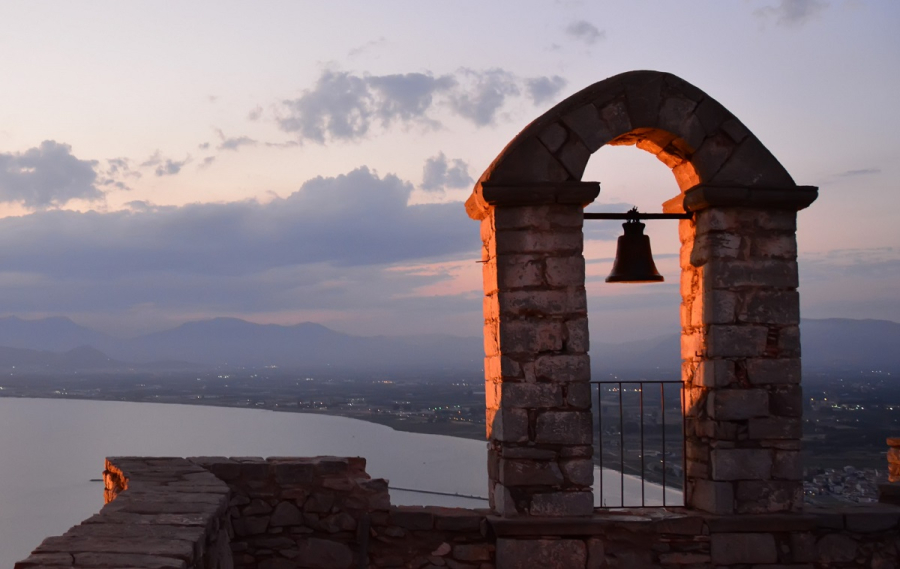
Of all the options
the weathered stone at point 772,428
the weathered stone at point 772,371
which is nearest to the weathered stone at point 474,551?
the weathered stone at point 772,428

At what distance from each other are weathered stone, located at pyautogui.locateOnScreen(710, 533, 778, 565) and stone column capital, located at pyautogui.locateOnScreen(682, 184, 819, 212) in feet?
6.77

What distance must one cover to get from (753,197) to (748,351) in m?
0.98

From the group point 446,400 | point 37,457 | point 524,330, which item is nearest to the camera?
point 524,330

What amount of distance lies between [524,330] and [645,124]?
1543 millimetres

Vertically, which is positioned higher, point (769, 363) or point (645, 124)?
point (645, 124)

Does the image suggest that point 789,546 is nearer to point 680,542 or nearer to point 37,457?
point 680,542

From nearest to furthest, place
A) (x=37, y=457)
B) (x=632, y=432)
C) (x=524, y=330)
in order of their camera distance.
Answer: (x=524, y=330), (x=632, y=432), (x=37, y=457)

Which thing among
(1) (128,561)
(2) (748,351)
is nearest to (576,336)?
(2) (748,351)

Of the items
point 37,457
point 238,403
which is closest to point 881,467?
point 37,457

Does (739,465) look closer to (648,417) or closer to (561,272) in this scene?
(561,272)

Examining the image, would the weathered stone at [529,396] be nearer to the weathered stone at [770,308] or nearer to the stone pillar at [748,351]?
the stone pillar at [748,351]

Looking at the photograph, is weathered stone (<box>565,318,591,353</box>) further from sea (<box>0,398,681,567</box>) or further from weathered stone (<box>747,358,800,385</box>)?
sea (<box>0,398,681,567</box>)

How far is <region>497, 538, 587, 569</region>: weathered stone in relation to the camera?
5191 millimetres

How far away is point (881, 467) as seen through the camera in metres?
14.0
